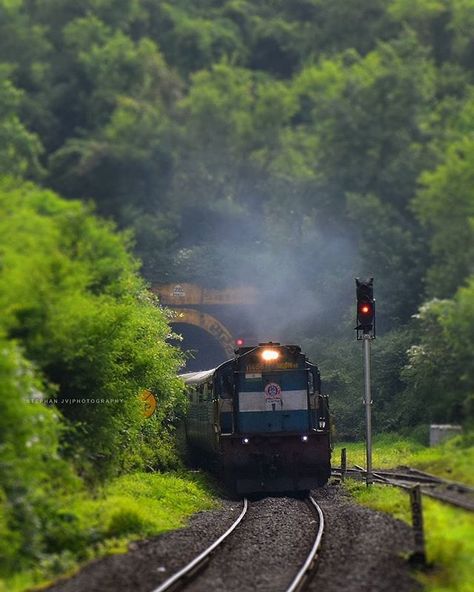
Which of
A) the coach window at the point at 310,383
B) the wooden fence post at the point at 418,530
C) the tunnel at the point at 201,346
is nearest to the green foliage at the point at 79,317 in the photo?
the coach window at the point at 310,383

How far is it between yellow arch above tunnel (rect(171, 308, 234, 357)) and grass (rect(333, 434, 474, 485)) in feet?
71.2

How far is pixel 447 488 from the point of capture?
19734mm

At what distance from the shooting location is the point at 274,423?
31.6 m

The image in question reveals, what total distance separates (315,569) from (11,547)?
5.08 meters

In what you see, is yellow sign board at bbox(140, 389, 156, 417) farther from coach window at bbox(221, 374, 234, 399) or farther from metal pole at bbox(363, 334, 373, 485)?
metal pole at bbox(363, 334, 373, 485)

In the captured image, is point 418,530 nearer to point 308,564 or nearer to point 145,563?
point 308,564

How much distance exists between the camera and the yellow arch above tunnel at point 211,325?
59.5m

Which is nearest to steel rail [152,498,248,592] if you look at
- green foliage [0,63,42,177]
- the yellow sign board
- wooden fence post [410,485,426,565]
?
wooden fence post [410,485,426,565]

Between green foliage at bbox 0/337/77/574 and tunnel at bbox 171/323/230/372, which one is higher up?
tunnel at bbox 171/323/230/372

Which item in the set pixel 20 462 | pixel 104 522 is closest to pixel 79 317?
pixel 104 522

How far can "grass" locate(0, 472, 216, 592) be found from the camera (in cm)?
1794

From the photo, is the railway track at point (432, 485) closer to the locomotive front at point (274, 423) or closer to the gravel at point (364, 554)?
the gravel at point (364, 554)

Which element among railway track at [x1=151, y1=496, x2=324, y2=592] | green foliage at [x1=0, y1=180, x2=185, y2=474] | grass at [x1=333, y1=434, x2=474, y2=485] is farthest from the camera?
green foliage at [x1=0, y1=180, x2=185, y2=474]

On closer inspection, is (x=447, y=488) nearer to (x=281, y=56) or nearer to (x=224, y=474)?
(x=224, y=474)
